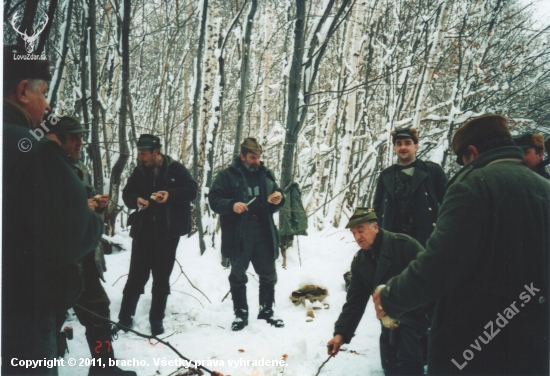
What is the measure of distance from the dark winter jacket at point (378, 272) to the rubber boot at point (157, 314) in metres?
1.88

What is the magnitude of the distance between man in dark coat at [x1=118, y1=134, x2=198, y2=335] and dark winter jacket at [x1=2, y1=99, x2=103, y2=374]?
1955mm

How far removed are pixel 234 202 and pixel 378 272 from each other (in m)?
1.69

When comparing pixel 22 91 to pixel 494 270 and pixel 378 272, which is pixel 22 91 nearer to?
pixel 494 270

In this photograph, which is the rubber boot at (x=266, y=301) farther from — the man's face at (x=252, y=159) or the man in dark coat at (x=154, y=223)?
the man's face at (x=252, y=159)

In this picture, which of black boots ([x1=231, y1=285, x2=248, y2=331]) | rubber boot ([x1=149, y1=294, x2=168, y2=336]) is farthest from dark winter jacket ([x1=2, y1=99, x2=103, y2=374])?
black boots ([x1=231, y1=285, x2=248, y2=331])

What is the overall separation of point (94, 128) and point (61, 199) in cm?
386

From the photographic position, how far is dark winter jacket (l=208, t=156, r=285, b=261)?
3715 mm

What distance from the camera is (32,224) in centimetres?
145

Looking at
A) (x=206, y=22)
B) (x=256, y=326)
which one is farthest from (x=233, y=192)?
(x=206, y=22)

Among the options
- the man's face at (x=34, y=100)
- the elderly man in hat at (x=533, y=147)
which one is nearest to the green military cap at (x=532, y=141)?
the elderly man in hat at (x=533, y=147)

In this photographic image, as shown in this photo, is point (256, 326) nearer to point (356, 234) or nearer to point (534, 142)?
point (356, 234)

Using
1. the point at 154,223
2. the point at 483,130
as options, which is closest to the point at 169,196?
the point at 154,223

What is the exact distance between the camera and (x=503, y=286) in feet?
4.87

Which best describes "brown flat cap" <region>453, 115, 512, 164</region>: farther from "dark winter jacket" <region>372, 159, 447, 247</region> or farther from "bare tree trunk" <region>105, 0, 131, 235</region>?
"bare tree trunk" <region>105, 0, 131, 235</region>
